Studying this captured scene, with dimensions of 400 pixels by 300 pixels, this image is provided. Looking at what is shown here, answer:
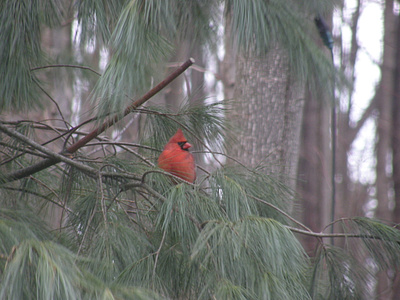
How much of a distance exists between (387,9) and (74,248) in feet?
21.6

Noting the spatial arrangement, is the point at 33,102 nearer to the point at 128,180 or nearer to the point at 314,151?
the point at 128,180

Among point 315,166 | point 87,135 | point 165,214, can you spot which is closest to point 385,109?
point 315,166

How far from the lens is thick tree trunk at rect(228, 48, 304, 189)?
3.16 metres

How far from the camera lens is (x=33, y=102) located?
245 cm

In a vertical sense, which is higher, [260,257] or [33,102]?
[33,102]

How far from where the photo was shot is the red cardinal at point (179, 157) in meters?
1.96

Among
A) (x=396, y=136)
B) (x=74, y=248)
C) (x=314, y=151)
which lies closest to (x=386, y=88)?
(x=396, y=136)

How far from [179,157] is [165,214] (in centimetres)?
57

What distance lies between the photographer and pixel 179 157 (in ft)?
6.53

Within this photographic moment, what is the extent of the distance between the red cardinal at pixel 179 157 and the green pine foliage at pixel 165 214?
6 cm

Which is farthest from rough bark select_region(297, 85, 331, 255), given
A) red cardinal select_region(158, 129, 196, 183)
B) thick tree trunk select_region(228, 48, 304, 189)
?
red cardinal select_region(158, 129, 196, 183)

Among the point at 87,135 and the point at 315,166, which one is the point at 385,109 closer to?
the point at 315,166

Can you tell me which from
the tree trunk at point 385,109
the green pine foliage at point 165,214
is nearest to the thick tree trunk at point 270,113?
the green pine foliage at point 165,214

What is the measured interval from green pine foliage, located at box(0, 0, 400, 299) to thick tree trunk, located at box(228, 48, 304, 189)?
1.07m
